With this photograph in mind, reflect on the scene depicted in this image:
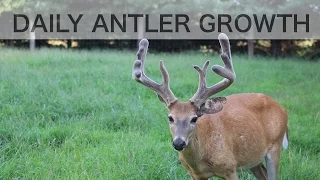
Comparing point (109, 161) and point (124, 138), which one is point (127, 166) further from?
point (124, 138)

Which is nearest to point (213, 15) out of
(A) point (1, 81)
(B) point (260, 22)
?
(B) point (260, 22)

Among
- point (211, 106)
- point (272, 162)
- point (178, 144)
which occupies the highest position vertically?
point (211, 106)

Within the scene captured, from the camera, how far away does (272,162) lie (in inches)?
196

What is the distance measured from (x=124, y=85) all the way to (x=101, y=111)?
1.92 m

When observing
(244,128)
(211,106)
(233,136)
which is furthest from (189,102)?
(244,128)

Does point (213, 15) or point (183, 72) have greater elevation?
point (213, 15)

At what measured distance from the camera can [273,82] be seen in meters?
11.2

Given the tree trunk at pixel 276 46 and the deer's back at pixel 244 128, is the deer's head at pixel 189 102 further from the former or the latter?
the tree trunk at pixel 276 46

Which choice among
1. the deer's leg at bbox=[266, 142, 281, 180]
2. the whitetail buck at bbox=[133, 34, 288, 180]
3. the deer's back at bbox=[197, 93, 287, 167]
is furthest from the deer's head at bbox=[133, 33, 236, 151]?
the deer's leg at bbox=[266, 142, 281, 180]

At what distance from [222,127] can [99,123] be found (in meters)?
2.57

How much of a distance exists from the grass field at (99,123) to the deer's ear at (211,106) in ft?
4.14

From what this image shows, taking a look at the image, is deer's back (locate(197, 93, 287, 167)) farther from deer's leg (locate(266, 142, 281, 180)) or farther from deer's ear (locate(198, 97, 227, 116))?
deer's ear (locate(198, 97, 227, 116))

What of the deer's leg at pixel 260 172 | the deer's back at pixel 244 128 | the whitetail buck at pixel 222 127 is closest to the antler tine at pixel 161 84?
the whitetail buck at pixel 222 127

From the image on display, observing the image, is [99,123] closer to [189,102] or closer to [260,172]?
[260,172]
